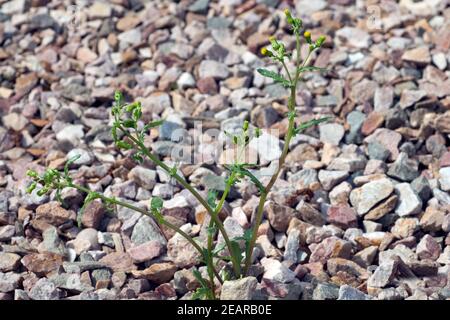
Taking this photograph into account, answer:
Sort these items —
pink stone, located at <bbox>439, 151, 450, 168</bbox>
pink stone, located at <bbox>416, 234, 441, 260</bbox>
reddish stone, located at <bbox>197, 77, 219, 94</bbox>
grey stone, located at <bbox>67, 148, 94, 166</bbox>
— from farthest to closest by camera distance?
reddish stone, located at <bbox>197, 77, 219, 94</bbox>
grey stone, located at <bbox>67, 148, 94, 166</bbox>
pink stone, located at <bbox>439, 151, 450, 168</bbox>
pink stone, located at <bbox>416, 234, 441, 260</bbox>

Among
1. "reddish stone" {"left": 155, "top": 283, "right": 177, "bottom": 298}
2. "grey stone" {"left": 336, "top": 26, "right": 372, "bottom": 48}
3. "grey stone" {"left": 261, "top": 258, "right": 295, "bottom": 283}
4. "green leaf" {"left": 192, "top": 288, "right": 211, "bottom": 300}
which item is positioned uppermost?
"grey stone" {"left": 336, "top": 26, "right": 372, "bottom": 48}

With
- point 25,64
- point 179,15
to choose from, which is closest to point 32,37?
point 25,64

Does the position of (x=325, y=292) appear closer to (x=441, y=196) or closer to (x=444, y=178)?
(x=441, y=196)

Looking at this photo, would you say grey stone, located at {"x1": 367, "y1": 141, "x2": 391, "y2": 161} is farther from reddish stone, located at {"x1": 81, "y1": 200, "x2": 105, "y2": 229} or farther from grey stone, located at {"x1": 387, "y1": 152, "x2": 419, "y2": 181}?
reddish stone, located at {"x1": 81, "y1": 200, "x2": 105, "y2": 229}

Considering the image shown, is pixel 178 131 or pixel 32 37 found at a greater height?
pixel 32 37

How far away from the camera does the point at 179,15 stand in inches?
212

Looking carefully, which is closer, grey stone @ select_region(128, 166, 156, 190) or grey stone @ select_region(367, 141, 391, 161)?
grey stone @ select_region(128, 166, 156, 190)

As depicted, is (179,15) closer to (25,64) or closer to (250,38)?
(250,38)

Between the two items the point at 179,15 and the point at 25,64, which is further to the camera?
the point at 179,15

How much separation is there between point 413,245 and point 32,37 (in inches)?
119

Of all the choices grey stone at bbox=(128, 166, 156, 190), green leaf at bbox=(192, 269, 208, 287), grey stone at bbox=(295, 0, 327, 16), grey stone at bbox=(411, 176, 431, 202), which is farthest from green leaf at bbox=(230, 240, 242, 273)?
grey stone at bbox=(295, 0, 327, 16)

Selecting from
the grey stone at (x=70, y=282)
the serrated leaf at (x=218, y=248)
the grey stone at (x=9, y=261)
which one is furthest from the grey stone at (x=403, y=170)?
the grey stone at (x=9, y=261)
